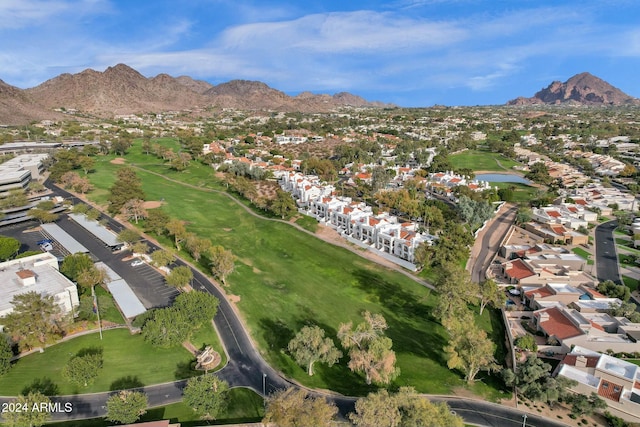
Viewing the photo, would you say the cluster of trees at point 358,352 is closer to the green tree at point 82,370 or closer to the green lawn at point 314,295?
the green lawn at point 314,295

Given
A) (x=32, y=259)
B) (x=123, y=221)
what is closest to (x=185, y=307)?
(x=32, y=259)

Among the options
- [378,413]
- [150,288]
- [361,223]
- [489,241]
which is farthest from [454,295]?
[150,288]

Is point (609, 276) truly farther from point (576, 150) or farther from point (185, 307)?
point (576, 150)

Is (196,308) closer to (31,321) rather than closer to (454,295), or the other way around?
(31,321)

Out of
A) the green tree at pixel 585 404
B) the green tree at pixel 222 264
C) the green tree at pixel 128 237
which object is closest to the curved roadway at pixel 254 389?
the green tree at pixel 585 404

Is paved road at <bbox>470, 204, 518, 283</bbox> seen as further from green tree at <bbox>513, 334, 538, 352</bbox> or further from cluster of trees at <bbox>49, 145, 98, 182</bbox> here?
cluster of trees at <bbox>49, 145, 98, 182</bbox>

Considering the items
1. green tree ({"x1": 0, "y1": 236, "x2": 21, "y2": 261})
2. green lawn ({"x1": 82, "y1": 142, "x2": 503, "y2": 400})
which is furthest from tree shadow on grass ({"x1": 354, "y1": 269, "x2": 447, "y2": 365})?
green tree ({"x1": 0, "y1": 236, "x2": 21, "y2": 261})
